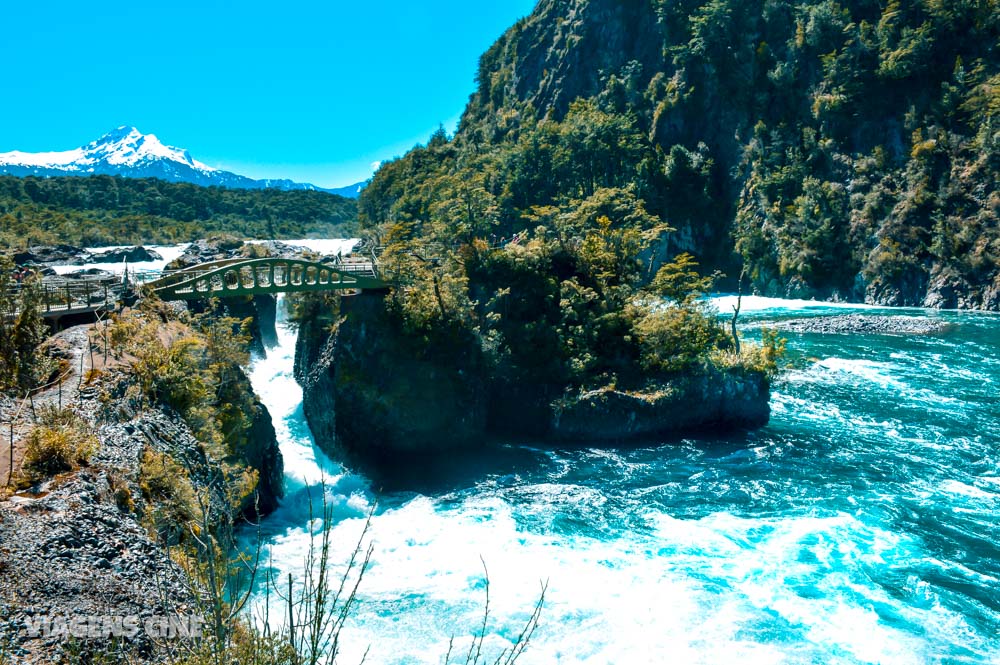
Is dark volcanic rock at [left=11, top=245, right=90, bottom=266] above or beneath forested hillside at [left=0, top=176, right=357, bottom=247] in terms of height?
beneath

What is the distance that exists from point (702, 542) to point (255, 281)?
730 inches

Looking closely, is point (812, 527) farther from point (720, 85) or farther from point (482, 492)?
point (720, 85)

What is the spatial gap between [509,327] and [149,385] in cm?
1596

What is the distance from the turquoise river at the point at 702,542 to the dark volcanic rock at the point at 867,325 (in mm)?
17280

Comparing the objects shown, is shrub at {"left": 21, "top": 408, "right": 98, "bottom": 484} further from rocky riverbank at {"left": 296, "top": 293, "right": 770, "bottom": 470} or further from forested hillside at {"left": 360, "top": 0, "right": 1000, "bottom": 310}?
forested hillside at {"left": 360, "top": 0, "right": 1000, "bottom": 310}

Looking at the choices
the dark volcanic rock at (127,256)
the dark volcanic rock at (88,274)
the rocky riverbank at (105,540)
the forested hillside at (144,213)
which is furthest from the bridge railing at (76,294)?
the forested hillside at (144,213)

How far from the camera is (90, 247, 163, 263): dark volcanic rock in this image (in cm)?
5696

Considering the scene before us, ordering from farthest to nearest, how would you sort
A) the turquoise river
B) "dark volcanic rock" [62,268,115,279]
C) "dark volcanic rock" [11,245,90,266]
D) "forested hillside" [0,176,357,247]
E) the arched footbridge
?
"forested hillside" [0,176,357,247]
"dark volcanic rock" [11,245,90,266]
"dark volcanic rock" [62,268,115,279]
the arched footbridge
the turquoise river

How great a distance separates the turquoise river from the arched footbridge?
6140 mm

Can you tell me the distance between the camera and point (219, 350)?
60.1 feet

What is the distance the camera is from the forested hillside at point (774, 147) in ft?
181

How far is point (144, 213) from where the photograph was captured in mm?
107875

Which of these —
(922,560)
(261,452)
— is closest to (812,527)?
(922,560)

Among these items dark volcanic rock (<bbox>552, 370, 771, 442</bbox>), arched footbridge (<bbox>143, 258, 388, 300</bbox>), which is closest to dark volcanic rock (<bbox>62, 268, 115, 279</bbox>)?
arched footbridge (<bbox>143, 258, 388, 300</bbox>)
